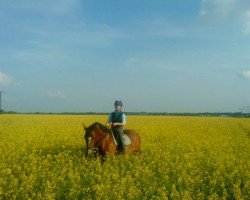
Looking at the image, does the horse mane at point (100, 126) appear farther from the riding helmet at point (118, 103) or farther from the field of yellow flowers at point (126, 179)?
the field of yellow flowers at point (126, 179)

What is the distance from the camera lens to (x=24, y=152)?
15.8 m

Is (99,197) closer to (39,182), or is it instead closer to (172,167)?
(39,182)

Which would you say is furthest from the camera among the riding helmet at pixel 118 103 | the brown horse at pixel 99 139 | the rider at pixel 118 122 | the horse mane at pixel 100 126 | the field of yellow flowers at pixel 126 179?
the rider at pixel 118 122

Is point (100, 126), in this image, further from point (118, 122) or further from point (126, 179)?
point (126, 179)

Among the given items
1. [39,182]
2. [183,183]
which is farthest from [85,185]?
[183,183]

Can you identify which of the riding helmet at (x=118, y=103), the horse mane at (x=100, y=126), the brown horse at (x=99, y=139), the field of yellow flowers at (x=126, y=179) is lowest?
the field of yellow flowers at (x=126, y=179)

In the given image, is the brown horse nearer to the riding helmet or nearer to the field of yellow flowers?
the field of yellow flowers

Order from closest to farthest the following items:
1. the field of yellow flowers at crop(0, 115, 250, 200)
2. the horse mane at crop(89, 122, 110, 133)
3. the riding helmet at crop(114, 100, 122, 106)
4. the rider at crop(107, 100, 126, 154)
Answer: the field of yellow flowers at crop(0, 115, 250, 200), the horse mane at crop(89, 122, 110, 133), the riding helmet at crop(114, 100, 122, 106), the rider at crop(107, 100, 126, 154)

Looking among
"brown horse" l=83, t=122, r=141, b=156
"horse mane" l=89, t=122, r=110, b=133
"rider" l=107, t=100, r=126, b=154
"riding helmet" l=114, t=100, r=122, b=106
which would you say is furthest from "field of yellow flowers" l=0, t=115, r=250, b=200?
"riding helmet" l=114, t=100, r=122, b=106

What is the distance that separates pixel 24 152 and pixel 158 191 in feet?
25.0

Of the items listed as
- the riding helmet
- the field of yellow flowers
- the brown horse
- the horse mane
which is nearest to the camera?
the field of yellow flowers

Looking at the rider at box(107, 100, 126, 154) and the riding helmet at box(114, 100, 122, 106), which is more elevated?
the riding helmet at box(114, 100, 122, 106)

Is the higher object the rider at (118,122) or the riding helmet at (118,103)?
the riding helmet at (118,103)

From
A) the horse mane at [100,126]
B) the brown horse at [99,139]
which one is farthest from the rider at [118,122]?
the horse mane at [100,126]
